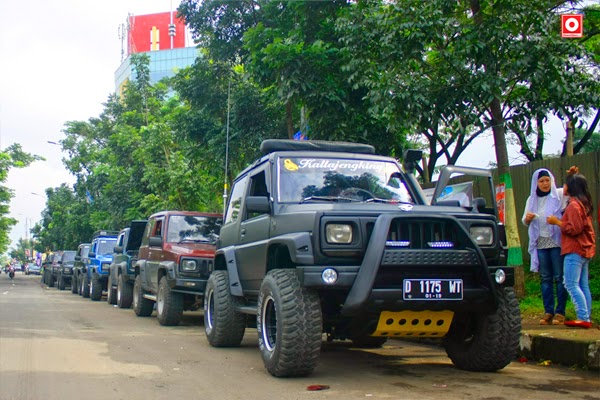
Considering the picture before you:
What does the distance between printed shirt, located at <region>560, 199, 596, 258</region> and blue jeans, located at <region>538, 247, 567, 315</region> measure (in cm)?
42

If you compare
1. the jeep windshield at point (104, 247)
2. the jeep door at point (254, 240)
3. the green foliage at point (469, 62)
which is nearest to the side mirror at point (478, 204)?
the jeep door at point (254, 240)

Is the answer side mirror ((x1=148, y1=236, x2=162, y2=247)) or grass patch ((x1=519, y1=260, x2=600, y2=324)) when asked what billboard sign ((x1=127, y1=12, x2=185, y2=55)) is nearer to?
side mirror ((x1=148, y1=236, x2=162, y2=247))

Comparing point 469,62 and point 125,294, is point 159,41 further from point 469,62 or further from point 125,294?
point 469,62

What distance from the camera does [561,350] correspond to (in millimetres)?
7137

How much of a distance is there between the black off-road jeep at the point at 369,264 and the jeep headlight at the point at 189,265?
13.4ft

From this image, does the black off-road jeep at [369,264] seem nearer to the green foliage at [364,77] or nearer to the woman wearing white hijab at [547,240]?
the woman wearing white hijab at [547,240]

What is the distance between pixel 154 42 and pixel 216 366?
92564 millimetres

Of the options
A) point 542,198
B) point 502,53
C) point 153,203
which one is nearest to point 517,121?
point 502,53

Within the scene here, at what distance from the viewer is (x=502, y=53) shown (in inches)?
431

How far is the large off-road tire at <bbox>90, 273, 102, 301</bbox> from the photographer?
21.2 metres

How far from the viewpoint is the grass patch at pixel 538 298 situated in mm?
9625

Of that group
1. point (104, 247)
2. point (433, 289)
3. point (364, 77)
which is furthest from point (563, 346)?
point (104, 247)

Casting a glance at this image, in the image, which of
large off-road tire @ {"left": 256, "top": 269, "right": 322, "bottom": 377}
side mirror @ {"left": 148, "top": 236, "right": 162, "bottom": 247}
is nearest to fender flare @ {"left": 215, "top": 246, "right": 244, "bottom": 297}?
large off-road tire @ {"left": 256, "top": 269, "right": 322, "bottom": 377}

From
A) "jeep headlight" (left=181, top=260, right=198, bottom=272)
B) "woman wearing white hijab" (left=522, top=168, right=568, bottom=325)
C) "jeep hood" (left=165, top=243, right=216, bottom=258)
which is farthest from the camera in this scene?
"jeep hood" (left=165, top=243, right=216, bottom=258)
